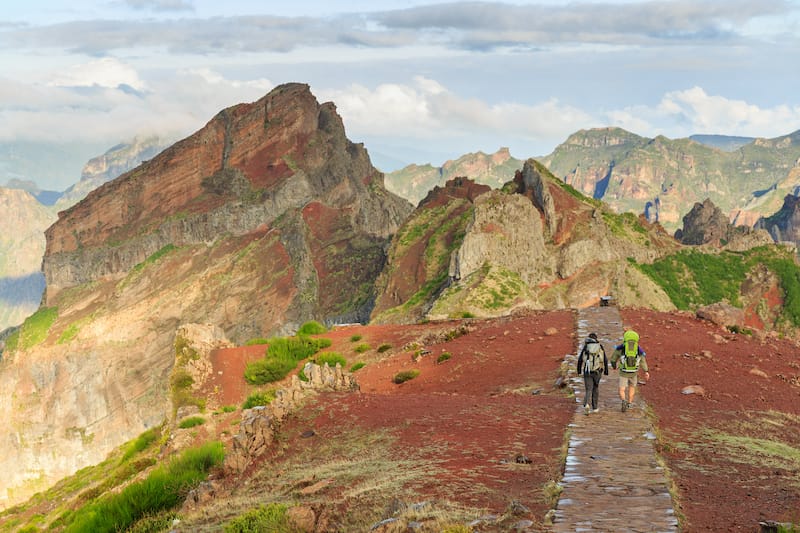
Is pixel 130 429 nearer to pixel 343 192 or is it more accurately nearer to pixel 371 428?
pixel 343 192

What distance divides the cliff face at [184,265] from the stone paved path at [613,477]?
104139 mm

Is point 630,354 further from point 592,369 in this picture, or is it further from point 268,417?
point 268,417

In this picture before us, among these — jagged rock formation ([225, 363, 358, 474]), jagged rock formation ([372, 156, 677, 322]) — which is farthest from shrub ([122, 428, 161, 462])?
jagged rock formation ([372, 156, 677, 322])

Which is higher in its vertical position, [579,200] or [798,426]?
[579,200]

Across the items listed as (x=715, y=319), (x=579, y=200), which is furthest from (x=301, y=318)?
(x=715, y=319)

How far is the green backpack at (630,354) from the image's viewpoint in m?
19.0

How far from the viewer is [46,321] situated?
15562 cm

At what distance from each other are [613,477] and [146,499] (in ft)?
30.0

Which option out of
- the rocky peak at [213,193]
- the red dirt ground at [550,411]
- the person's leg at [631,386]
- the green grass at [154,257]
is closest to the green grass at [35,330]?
the rocky peak at [213,193]

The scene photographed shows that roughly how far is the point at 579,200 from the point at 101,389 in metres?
93.6

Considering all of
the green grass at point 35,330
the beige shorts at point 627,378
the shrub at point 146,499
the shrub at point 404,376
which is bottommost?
the green grass at point 35,330

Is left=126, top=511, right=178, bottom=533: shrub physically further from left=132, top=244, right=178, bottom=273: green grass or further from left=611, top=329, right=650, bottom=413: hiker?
left=132, top=244, right=178, bottom=273: green grass

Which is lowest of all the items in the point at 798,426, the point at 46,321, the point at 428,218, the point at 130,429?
the point at 130,429

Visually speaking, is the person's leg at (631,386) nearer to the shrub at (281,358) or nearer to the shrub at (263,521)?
the shrub at (263,521)
